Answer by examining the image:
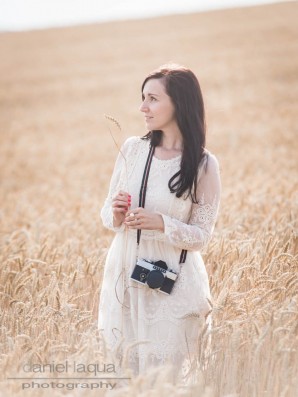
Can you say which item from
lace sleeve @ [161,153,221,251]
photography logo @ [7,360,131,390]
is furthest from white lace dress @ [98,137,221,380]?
photography logo @ [7,360,131,390]

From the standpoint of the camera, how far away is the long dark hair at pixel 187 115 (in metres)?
3.57

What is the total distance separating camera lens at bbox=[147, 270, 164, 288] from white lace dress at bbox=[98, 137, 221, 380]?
0.33 ft

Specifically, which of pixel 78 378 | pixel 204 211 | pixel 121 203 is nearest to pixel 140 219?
pixel 121 203

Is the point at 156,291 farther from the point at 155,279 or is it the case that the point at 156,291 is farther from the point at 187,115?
the point at 187,115

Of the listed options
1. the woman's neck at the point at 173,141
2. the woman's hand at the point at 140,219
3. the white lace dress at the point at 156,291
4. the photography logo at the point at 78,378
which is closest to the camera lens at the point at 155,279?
→ the white lace dress at the point at 156,291

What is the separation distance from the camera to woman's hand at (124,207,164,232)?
134 inches

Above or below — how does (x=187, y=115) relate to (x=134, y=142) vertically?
above

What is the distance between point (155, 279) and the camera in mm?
3441

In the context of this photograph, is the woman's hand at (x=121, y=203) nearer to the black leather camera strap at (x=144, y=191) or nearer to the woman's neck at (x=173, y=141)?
the black leather camera strap at (x=144, y=191)

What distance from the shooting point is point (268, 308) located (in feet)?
12.6

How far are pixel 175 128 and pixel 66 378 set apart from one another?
1.36 m

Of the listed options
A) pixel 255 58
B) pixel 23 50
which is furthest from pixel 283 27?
pixel 23 50

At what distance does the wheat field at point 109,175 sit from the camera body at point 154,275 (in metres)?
0.30

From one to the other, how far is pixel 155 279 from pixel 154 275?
0.02 m
